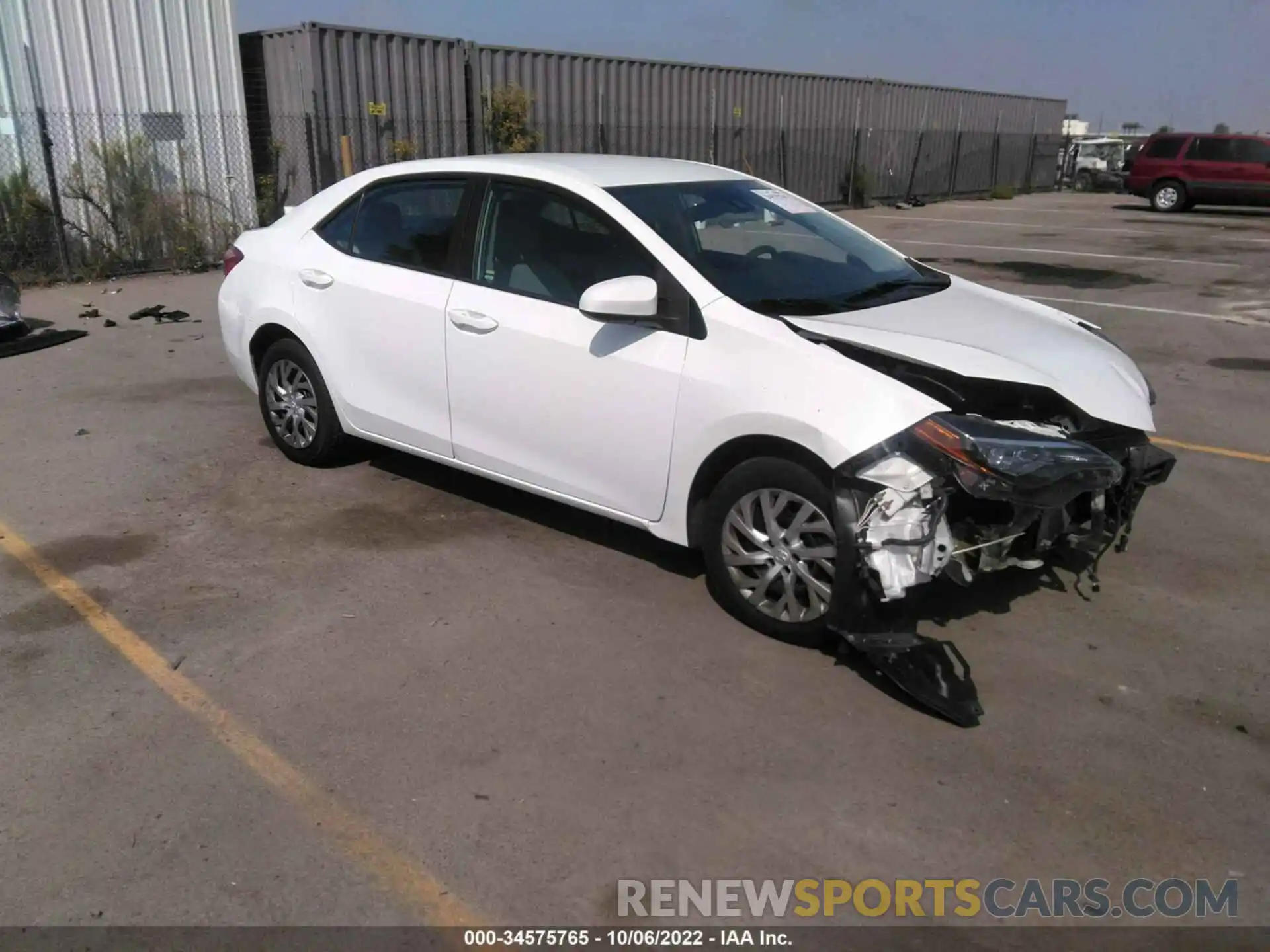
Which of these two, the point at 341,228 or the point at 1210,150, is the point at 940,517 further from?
the point at 1210,150

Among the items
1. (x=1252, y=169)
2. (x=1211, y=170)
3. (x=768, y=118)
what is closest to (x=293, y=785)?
(x=768, y=118)

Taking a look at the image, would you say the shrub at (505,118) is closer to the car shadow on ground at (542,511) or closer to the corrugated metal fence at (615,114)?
the corrugated metal fence at (615,114)

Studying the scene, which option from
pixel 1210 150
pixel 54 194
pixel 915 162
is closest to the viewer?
pixel 54 194

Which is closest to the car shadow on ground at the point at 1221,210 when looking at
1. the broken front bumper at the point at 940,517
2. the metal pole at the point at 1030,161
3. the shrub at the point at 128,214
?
the metal pole at the point at 1030,161

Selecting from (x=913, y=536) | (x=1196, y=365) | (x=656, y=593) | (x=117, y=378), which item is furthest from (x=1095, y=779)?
(x=117, y=378)

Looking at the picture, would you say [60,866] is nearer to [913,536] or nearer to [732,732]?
[732,732]

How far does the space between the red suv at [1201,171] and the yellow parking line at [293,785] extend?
1051 inches

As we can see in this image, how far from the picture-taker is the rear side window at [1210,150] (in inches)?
969

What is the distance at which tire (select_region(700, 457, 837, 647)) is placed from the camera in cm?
387

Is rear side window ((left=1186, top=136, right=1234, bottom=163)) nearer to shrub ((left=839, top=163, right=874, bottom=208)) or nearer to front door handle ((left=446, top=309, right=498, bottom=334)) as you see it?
shrub ((left=839, top=163, right=874, bottom=208))

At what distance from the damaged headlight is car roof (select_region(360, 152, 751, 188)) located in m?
1.92

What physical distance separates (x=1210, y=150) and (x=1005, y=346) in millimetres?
25025

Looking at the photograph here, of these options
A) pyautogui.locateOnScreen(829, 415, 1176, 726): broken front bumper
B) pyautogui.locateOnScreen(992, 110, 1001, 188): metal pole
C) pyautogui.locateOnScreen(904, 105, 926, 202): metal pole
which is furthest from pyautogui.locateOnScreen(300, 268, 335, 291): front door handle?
pyautogui.locateOnScreen(992, 110, 1001, 188): metal pole

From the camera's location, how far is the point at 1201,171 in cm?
2502
